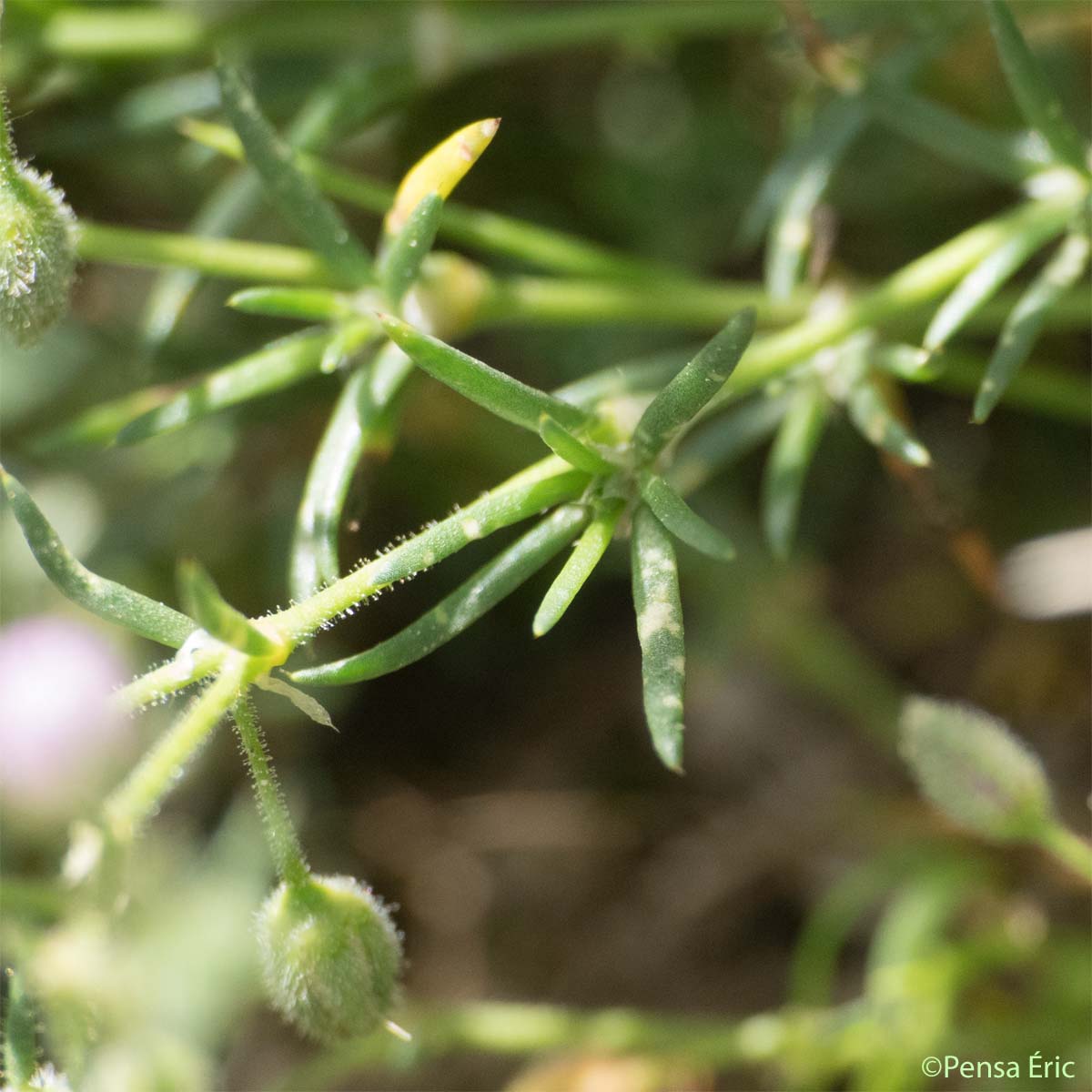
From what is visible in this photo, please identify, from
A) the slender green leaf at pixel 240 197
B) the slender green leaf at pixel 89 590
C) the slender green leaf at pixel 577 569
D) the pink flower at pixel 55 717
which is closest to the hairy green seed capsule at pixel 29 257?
the slender green leaf at pixel 89 590

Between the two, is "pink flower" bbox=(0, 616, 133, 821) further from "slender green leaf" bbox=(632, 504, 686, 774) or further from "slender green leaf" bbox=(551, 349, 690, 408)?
"slender green leaf" bbox=(632, 504, 686, 774)

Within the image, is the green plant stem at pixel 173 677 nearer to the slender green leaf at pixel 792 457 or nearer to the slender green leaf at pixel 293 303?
the slender green leaf at pixel 293 303

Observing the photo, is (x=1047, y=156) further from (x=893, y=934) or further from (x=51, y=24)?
(x=51, y=24)

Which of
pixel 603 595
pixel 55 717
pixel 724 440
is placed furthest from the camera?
pixel 603 595

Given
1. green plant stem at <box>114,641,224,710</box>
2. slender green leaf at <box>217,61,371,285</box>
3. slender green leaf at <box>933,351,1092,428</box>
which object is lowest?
green plant stem at <box>114,641,224,710</box>

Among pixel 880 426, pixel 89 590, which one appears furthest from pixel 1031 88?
pixel 89 590

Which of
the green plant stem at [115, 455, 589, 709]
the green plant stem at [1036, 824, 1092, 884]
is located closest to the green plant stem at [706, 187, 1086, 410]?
the green plant stem at [115, 455, 589, 709]

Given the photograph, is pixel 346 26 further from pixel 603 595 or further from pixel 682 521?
pixel 682 521
